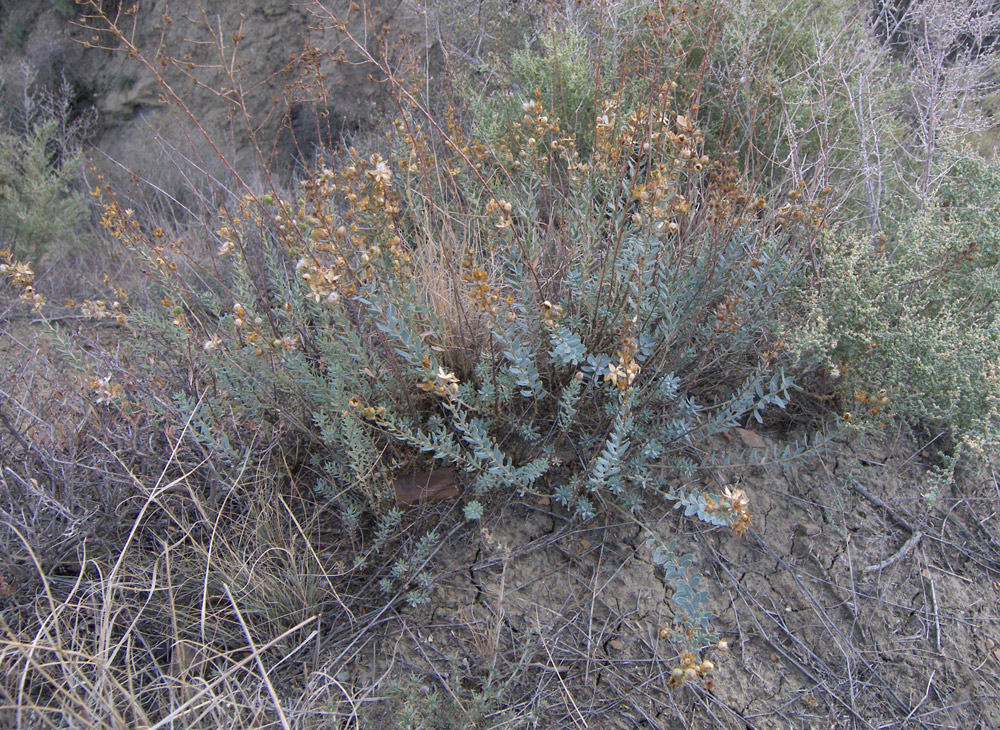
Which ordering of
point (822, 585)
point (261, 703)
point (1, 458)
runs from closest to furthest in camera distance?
point (261, 703), point (822, 585), point (1, 458)

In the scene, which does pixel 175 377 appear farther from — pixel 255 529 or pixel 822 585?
pixel 822 585

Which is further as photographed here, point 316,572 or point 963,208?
point 963,208

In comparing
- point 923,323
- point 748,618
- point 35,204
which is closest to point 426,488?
point 748,618

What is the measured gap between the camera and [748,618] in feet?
6.04

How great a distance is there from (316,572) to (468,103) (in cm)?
289

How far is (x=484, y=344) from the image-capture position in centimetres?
221

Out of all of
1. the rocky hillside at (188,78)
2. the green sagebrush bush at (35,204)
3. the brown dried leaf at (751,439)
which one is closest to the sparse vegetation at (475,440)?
the brown dried leaf at (751,439)

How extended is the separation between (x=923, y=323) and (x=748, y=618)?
1.08m

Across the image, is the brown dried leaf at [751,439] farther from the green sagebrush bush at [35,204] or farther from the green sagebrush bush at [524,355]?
the green sagebrush bush at [35,204]

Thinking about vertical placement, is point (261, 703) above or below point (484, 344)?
below

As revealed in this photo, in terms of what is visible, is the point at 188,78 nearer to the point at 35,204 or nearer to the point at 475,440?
the point at 35,204

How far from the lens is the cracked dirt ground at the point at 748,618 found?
1.68 meters

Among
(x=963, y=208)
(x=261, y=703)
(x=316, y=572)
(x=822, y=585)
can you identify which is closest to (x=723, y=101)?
(x=963, y=208)

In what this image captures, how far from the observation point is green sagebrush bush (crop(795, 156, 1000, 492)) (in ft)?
6.38
